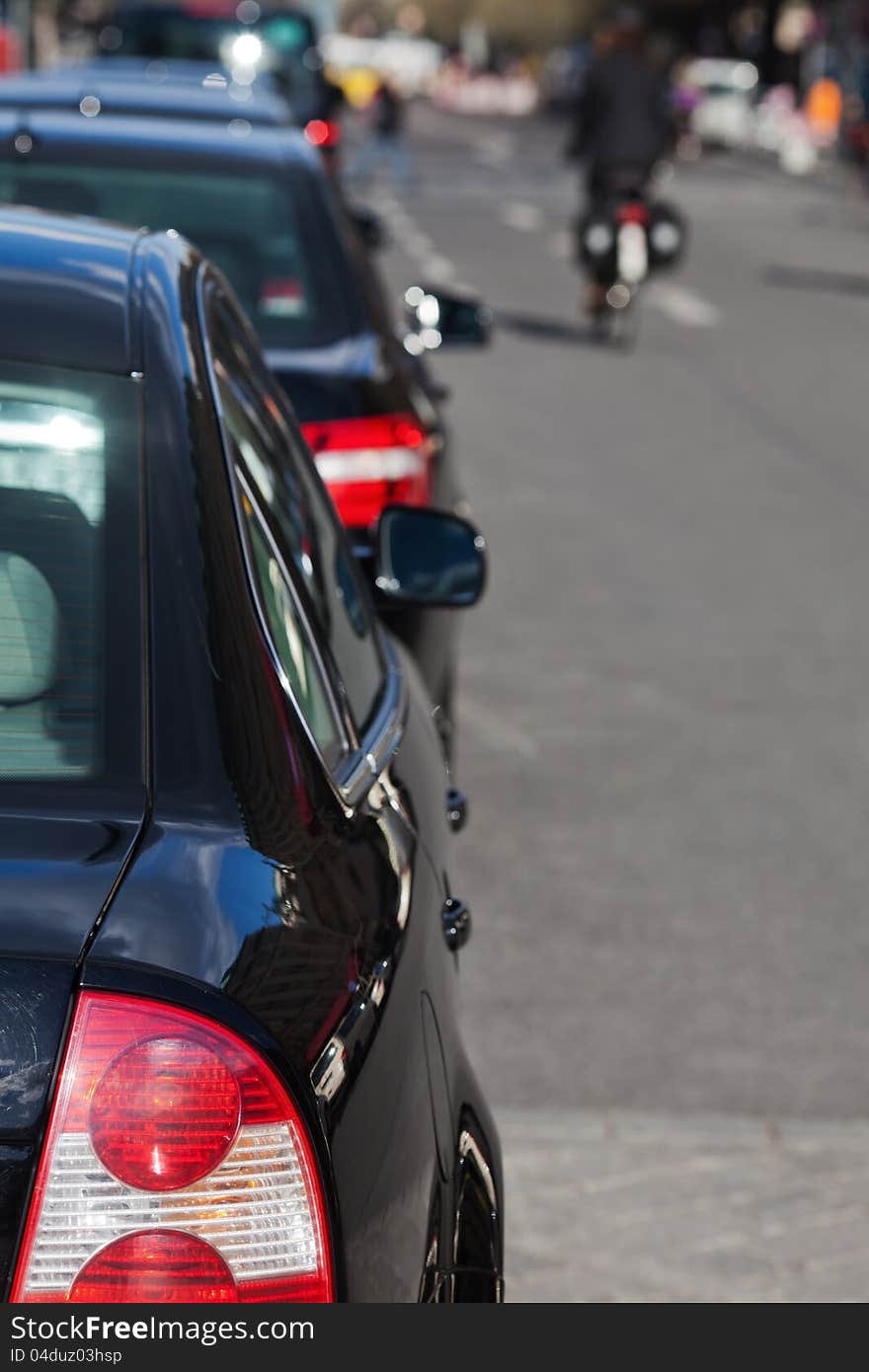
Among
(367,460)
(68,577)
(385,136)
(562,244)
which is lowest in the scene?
(385,136)

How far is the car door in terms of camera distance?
2027 millimetres

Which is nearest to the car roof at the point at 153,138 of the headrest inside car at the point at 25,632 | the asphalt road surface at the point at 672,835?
the asphalt road surface at the point at 672,835

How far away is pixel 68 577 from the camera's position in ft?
7.73

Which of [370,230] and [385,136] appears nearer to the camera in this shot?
[370,230]

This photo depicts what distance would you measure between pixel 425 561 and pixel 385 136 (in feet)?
113

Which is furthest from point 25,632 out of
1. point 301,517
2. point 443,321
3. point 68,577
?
point 443,321

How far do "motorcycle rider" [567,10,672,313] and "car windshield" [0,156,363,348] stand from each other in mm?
11585

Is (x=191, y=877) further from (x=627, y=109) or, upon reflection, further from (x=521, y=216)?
(x=521, y=216)

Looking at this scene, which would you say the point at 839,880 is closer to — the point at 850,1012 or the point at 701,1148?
the point at 850,1012

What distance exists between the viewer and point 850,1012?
5172mm

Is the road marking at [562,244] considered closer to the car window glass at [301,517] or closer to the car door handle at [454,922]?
the car window glass at [301,517]

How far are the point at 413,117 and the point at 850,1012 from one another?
250 ft

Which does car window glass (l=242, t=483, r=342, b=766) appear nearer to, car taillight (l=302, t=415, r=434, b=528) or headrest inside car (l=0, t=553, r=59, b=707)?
headrest inside car (l=0, t=553, r=59, b=707)

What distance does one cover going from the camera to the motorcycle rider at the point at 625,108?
1736 cm
